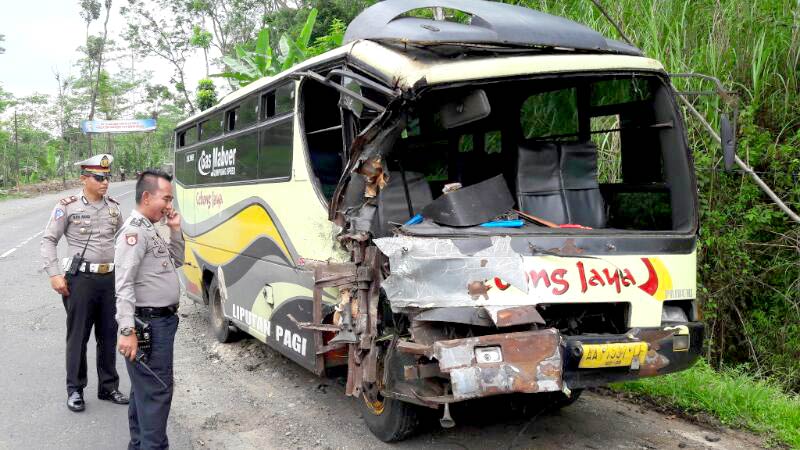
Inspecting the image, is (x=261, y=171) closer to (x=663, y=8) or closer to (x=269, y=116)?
(x=269, y=116)

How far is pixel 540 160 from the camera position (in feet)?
16.0

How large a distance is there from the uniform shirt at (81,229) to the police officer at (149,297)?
1714 mm

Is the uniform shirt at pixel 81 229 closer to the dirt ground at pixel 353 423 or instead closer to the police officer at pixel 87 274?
the police officer at pixel 87 274

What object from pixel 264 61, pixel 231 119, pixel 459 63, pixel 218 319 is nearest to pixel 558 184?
pixel 459 63

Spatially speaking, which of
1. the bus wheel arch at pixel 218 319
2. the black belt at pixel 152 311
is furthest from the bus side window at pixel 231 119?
the black belt at pixel 152 311

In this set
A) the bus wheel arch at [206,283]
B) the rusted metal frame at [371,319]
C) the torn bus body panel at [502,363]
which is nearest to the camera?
the torn bus body panel at [502,363]

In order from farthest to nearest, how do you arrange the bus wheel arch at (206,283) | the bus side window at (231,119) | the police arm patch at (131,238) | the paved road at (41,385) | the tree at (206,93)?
the tree at (206,93), the bus wheel arch at (206,283), the bus side window at (231,119), the paved road at (41,385), the police arm patch at (131,238)

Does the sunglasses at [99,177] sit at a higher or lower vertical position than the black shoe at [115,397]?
higher

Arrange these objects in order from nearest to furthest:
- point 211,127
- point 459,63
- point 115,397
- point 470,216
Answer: point 459,63 < point 470,216 < point 115,397 < point 211,127

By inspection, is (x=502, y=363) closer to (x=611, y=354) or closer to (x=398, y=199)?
(x=611, y=354)

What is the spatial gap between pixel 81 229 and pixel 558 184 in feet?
12.3

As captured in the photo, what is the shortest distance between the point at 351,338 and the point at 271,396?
1.88 meters

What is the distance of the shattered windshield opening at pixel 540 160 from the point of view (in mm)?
4047

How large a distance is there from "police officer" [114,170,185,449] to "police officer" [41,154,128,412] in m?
1.63
